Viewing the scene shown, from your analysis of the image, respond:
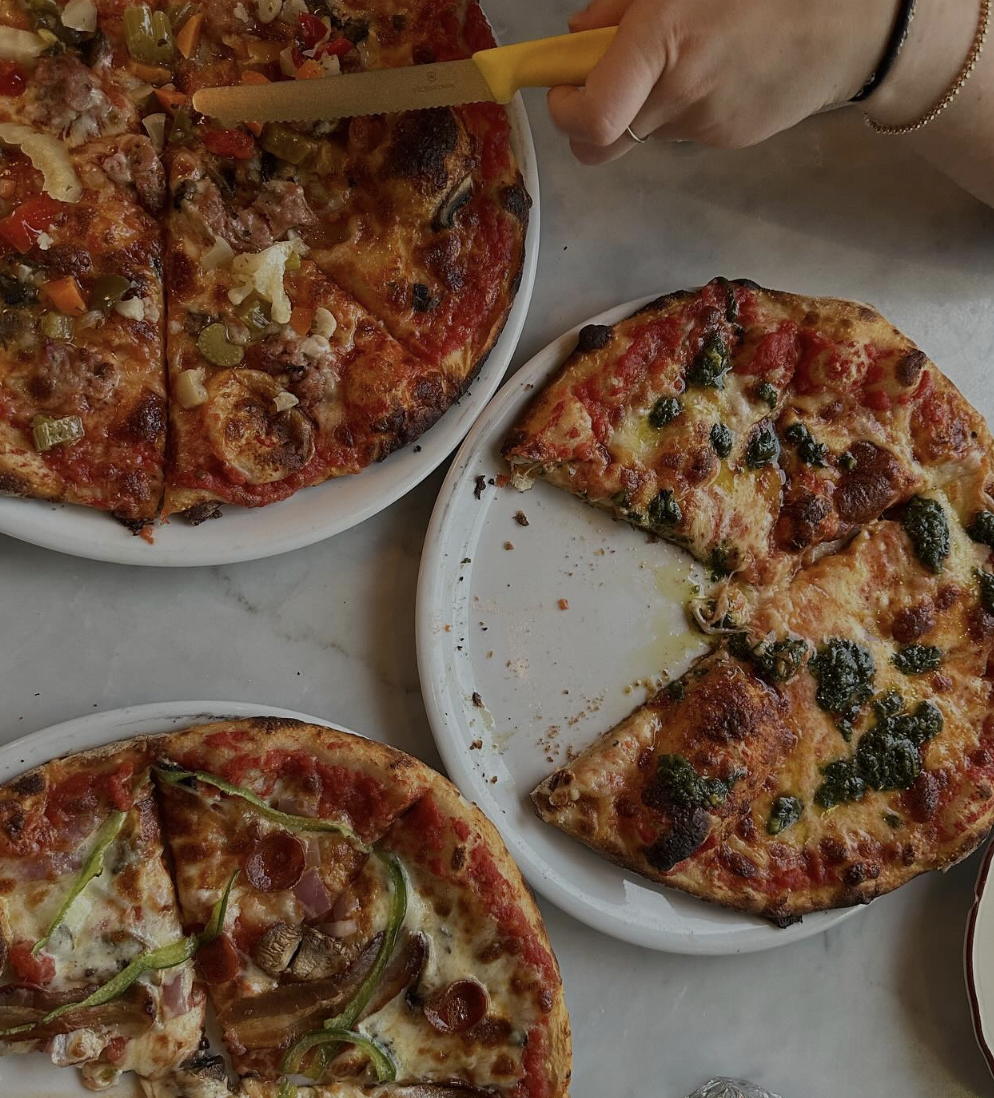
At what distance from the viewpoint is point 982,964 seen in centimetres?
324

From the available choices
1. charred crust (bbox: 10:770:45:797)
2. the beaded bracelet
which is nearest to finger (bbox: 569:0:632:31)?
the beaded bracelet

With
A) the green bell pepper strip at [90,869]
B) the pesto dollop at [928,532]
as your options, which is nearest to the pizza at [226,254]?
the green bell pepper strip at [90,869]

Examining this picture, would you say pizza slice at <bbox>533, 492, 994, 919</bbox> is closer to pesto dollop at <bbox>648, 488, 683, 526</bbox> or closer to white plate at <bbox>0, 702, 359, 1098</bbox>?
pesto dollop at <bbox>648, 488, 683, 526</bbox>

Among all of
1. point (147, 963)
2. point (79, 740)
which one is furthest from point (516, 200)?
point (147, 963)

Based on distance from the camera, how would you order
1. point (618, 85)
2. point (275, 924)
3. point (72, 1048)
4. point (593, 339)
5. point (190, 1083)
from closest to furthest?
point (618, 85) < point (72, 1048) < point (190, 1083) < point (275, 924) < point (593, 339)

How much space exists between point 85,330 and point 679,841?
2.12 m

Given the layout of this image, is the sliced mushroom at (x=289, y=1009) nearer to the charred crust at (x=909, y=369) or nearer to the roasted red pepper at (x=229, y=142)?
the roasted red pepper at (x=229, y=142)

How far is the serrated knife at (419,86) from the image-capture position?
7.70 feet

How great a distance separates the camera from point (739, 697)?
308 centimetres

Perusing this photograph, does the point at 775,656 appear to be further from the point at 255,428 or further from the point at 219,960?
the point at 219,960

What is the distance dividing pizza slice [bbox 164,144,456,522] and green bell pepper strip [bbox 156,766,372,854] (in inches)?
26.0

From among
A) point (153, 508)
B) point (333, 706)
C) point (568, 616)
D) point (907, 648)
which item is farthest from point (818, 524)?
point (153, 508)

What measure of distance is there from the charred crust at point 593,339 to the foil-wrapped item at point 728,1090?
7.55 feet

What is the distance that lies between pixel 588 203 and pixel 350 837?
2.09 metres
